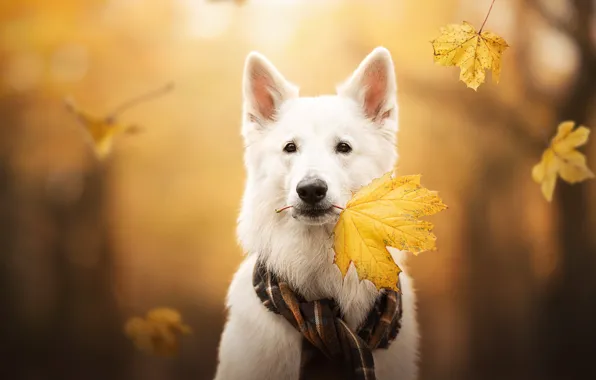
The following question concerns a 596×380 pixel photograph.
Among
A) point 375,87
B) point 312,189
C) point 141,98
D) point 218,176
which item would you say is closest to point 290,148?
point 312,189

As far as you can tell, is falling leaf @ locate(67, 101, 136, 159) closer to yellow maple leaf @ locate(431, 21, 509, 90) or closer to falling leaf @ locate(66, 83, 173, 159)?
falling leaf @ locate(66, 83, 173, 159)

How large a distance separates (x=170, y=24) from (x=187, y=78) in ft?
0.92

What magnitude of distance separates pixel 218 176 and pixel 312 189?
1.19 meters

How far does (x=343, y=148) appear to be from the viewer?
1657mm

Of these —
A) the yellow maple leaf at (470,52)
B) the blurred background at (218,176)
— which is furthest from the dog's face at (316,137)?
the blurred background at (218,176)

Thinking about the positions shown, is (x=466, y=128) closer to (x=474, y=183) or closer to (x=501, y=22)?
(x=474, y=183)

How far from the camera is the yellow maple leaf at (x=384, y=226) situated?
1.49m

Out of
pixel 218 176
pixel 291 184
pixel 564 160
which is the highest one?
pixel 564 160

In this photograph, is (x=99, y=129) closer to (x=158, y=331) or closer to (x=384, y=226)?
(x=158, y=331)

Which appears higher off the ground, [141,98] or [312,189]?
[141,98]

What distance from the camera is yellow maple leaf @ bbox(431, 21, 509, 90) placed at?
1694 mm

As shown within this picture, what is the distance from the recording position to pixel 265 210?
5.69 ft

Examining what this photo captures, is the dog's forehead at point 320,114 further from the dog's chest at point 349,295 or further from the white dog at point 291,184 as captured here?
the dog's chest at point 349,295

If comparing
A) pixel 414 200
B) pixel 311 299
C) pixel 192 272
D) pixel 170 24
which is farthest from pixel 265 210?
pixel 170 24
